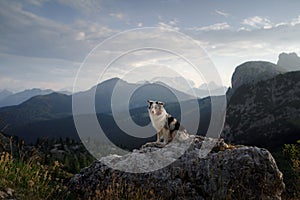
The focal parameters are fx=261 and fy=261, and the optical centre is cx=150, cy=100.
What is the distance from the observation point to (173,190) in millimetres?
10531

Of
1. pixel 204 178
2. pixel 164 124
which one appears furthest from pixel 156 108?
pixel 204 178

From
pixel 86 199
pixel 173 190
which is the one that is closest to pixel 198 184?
pixel 173 190

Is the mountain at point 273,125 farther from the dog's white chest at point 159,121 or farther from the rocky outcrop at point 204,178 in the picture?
the rocky outcrop at point 204,178

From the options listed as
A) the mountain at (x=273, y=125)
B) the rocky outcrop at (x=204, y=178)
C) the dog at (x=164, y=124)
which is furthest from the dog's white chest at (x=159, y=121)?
the mountain at (x=273, y=125)

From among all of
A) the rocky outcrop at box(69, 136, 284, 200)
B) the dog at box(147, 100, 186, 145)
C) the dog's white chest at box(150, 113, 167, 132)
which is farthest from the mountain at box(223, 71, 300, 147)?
the rocky outcrop at box(69, 136, 284, 200)

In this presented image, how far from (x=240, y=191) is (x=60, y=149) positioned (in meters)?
169

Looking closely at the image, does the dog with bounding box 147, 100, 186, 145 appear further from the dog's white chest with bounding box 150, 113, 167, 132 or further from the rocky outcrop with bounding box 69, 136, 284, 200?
the rocky outcrop with bounding box 69, 136, 284, 200

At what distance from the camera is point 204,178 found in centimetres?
1068

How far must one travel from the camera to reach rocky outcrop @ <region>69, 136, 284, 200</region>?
10242mm

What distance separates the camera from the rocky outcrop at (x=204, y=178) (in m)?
10.2

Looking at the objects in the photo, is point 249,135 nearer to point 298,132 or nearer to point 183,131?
point 298,132

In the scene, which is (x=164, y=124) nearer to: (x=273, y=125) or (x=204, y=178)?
(x=204, y=178)

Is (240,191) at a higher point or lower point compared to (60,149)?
higher

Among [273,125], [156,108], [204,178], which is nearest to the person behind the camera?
[204,178]
